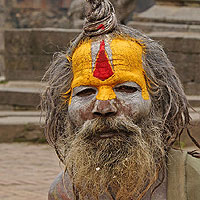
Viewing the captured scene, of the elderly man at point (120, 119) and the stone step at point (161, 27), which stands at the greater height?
the elderly man at point (120, 119)

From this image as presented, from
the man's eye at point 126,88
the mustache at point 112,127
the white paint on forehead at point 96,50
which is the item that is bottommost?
the mustache at point 112,127

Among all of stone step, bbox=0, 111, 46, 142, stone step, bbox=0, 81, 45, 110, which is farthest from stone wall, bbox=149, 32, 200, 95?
stone step, bbox=0, 111, 46, 142

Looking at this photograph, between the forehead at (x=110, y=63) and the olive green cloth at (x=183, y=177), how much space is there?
0.35m

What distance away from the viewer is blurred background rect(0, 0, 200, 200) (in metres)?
4.91

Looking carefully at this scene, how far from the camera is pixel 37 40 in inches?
335

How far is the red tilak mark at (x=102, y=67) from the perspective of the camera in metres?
2.26

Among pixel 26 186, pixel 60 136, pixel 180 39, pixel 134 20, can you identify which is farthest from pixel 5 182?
pixel 134 20

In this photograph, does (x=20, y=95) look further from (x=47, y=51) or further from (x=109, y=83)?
(x=109, y=83)

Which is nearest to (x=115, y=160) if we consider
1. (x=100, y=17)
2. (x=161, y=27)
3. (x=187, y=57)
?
(x=100, y=17)

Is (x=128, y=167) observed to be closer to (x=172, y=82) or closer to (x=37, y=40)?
(x=172, y=82)

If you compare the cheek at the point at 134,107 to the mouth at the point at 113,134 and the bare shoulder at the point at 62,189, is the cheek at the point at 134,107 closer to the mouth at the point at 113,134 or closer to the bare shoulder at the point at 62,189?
the mouth at the point at 113,134

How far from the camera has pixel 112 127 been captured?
219 centimetres

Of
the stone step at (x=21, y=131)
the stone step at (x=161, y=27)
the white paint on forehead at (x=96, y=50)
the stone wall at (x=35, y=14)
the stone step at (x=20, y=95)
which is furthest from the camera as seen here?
the stone wall at (x=35, y=14)

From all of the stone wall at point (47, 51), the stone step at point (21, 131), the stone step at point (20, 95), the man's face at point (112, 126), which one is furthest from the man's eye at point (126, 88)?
the stone step at point (20, 95)
